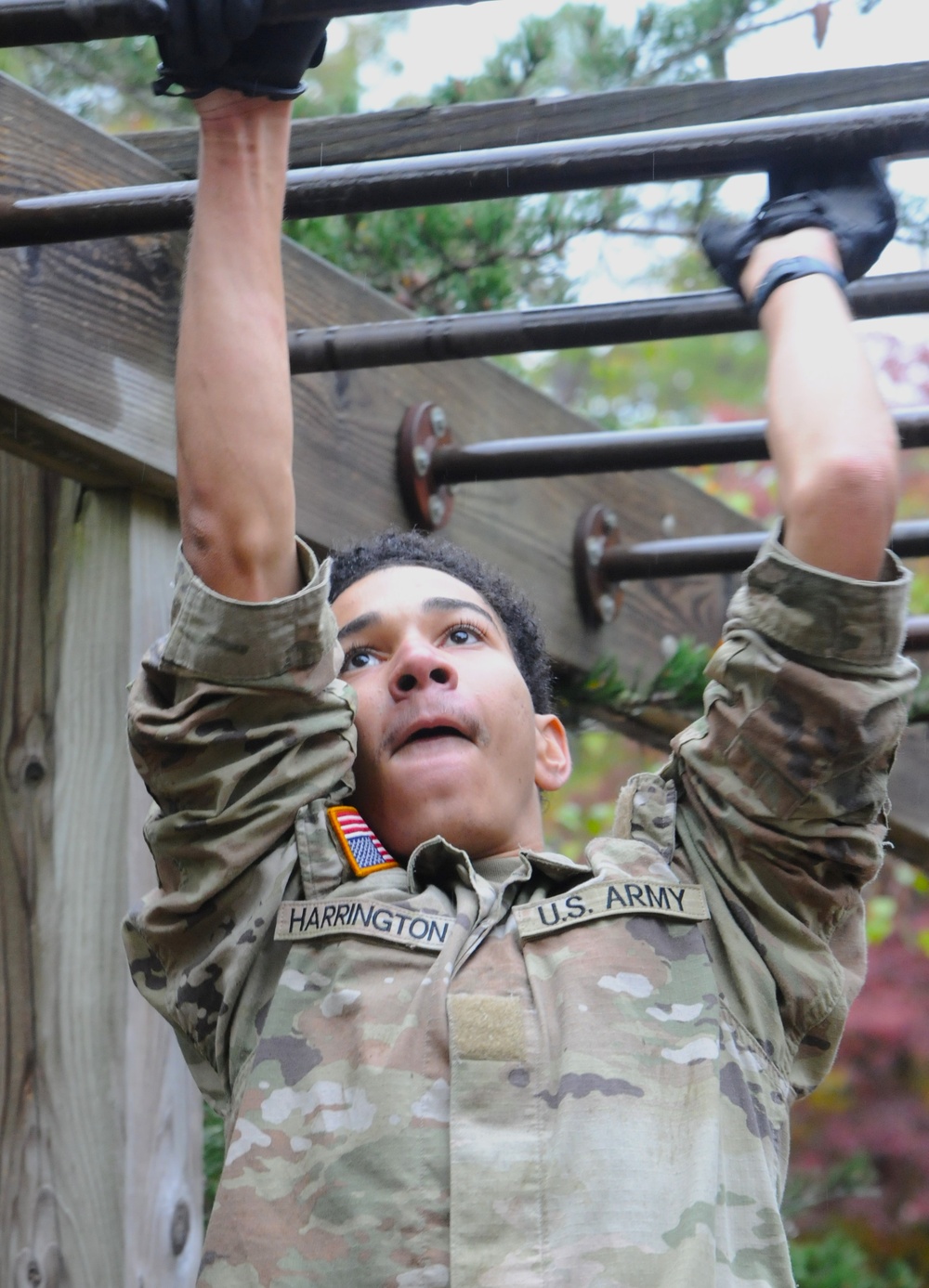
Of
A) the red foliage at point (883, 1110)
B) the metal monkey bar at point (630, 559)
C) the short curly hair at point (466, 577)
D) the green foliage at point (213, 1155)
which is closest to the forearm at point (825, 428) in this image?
the short curly hair at point (466, 577)

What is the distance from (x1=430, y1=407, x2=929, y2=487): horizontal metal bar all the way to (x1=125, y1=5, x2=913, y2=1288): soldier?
385mm

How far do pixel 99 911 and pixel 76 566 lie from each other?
1.43 ft

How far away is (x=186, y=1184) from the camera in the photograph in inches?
78.8

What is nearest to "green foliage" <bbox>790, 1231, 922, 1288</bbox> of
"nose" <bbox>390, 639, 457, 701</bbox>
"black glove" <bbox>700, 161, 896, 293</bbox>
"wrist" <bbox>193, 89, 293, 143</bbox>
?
"nose" <bbox>390, 639, 457, 701</bbox>

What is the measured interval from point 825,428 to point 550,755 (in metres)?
0.74

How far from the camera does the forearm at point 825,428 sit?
1654 mm

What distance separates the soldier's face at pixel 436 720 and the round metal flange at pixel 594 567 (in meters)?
0.99

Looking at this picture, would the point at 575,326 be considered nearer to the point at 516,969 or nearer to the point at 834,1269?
the point at 516,969

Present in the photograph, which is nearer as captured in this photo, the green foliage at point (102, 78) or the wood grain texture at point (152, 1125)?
the wood grain texture at point (152, 1125)

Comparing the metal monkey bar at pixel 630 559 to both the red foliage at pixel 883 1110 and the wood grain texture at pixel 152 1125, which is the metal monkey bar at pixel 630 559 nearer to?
the wood grain texture at pixel 152 1125

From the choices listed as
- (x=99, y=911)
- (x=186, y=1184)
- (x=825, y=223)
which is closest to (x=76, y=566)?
(x=99, y=911)

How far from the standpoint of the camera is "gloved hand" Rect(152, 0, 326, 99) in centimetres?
140

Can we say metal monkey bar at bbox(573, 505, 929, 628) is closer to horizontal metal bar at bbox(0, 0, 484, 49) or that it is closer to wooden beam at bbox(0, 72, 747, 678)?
wooden beam at bbox(0, 72, 747, 678)

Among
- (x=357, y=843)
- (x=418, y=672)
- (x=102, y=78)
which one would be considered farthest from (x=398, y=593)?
(x=102, y=78)
